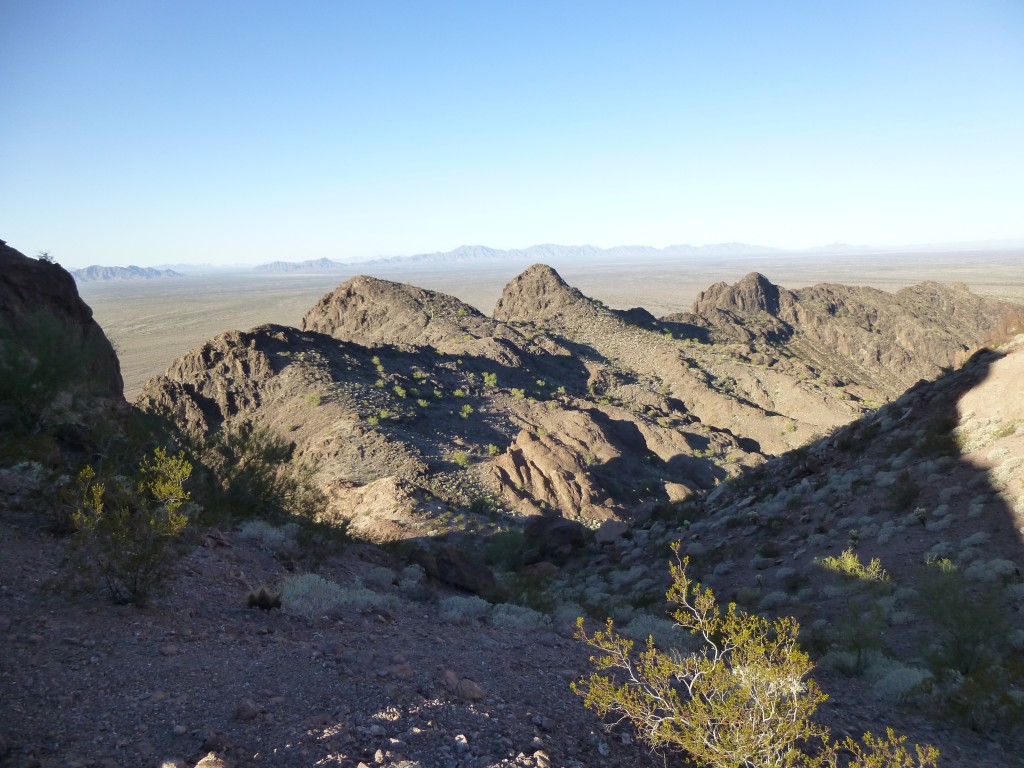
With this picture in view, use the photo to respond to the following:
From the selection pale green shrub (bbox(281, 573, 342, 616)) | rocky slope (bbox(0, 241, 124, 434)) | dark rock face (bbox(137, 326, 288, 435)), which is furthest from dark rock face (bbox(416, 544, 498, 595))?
dark rock face (bbox(137, 326, 288, 435))

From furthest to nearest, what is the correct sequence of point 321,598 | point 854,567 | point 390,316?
1. point 390,316
2. point 854,567
3. point 321,598

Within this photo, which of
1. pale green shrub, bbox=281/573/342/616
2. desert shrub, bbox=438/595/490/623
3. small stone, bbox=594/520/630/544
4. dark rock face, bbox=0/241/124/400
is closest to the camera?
pale green shrub, bbox=281/573/342/616

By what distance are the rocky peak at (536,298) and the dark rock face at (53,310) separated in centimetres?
4101

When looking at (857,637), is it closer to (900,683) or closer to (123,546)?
(900,683)

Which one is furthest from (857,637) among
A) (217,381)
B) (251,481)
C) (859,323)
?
(859,323)

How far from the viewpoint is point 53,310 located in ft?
46.1

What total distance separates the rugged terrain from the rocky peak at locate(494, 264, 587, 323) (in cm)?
2777

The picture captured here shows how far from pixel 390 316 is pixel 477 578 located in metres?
38.1

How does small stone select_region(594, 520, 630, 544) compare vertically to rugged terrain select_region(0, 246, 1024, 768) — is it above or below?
below

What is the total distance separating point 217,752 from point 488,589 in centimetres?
747

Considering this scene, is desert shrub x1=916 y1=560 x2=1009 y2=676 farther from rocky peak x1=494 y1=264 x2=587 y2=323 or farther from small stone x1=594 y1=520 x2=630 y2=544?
rocky peak x1=494 y1=264 x2=587 y2=323

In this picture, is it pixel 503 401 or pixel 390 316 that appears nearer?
pixel 503 401

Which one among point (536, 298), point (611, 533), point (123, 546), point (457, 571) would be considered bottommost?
point (611, 533)

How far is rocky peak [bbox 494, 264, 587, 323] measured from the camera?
5550 centimetres
